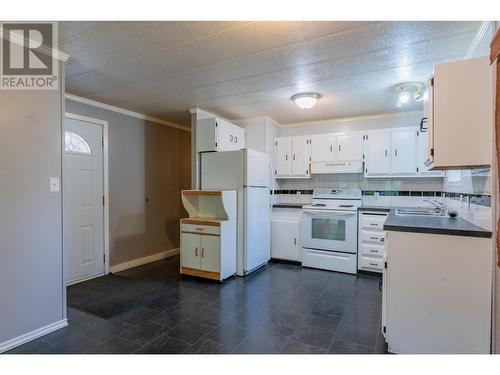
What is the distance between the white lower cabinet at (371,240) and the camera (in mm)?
3598

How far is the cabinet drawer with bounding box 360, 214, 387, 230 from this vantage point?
3606 millimetres

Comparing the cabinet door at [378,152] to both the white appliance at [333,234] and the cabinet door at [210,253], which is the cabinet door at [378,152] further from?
the cabinet door at [210,253]

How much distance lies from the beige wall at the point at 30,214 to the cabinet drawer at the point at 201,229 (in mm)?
1475

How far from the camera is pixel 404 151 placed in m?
3.78

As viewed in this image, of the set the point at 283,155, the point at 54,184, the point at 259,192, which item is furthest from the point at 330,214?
the point at 54,184

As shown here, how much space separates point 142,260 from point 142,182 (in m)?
1.18

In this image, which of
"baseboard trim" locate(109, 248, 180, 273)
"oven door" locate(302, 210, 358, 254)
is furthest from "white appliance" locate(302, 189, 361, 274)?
"baseboard trim" locate(109, 248, 180, 273)

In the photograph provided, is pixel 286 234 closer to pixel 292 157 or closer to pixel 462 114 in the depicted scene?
pixel 292 157

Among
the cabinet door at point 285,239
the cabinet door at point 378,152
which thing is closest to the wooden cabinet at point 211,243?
the cabinet door at point 285,239

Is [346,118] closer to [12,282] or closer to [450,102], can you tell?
[450,102]

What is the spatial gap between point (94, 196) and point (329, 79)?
10.4 ft

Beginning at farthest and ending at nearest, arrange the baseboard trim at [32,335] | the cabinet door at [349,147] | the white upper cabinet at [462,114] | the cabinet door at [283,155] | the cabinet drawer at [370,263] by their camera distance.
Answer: the cabinet door at [283,155] < the cabinet door at [349,147] < the cabinet drawer at [370,263] < the baseboard trim at [32,335] < the white upper cabinet at [462,114]

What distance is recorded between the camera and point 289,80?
2.91m
